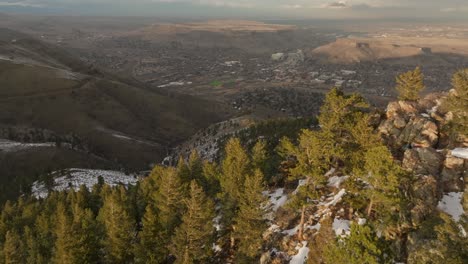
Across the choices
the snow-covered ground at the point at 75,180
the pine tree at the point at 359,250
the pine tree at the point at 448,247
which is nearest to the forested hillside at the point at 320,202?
the pine tree at the point at 359,250

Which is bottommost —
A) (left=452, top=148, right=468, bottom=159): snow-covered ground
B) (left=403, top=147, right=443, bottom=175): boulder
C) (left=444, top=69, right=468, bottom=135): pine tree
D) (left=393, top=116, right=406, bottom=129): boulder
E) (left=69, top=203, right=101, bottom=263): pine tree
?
(left=69, top=203, right=101, bottom=263): pine tree

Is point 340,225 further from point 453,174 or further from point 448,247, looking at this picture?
point 453,174

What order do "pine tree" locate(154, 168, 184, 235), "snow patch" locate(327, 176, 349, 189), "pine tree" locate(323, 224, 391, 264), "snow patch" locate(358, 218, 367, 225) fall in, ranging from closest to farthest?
"pine tree" locate(323, 224, 391, 264) → "snow patch" locate(358, 218, 367, 225) → "snow patch" locate(327, 176, 349, 189) → "pine tree" locate(154, 168, 184, 235)

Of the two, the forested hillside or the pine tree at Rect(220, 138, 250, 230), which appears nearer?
the forested hillside

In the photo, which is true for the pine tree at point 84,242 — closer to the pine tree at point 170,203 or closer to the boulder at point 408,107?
the pine tree at point 170,203

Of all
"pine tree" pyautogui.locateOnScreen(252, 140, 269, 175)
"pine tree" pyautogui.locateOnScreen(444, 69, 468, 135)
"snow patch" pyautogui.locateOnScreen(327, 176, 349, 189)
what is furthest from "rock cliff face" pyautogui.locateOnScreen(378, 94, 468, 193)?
"pine tree" pyautogui.locateOnScreen(252, 140, 269, 175)

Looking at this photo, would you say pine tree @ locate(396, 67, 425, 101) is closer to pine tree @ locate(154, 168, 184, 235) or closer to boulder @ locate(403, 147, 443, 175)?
boulder @ locate(403, 147, 443, 175)
